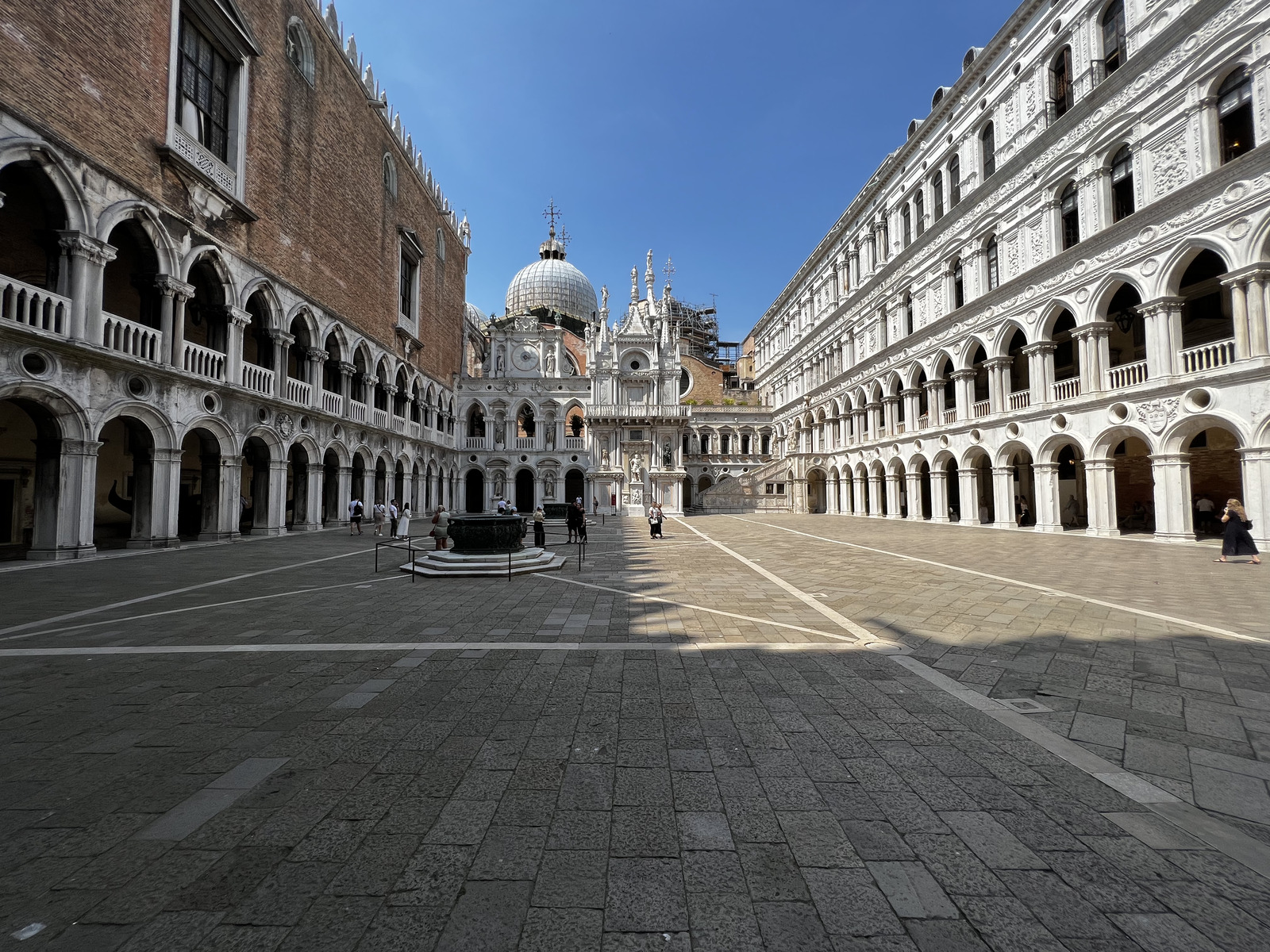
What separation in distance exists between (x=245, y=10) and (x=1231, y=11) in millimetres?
30417

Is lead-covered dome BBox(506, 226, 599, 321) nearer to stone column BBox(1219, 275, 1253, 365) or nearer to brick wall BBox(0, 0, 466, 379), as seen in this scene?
brick wall BBox(0, 0, 466, 379)

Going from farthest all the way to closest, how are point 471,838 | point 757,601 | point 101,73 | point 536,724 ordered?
point 101,73
point 757,601
point 536,724
point 471,838

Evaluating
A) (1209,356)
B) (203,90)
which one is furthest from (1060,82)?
(203,90)

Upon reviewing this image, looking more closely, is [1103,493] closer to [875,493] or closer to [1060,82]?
[875,493]

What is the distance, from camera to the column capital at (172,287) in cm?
1602

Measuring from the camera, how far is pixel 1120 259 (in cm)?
1750

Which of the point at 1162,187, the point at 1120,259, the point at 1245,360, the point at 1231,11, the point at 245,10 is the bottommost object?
the point at 1245,360

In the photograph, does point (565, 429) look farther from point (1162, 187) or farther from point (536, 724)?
point (536, 724)

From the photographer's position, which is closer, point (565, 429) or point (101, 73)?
point (101, 73)

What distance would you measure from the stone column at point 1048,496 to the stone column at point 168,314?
→ 96.5 ft

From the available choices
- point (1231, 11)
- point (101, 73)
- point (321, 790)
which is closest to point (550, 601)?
point (321, 790)

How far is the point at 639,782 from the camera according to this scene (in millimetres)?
3244

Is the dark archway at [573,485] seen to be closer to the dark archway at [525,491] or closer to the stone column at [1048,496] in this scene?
the dark archway at [525,491]

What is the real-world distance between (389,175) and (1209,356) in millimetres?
37082
